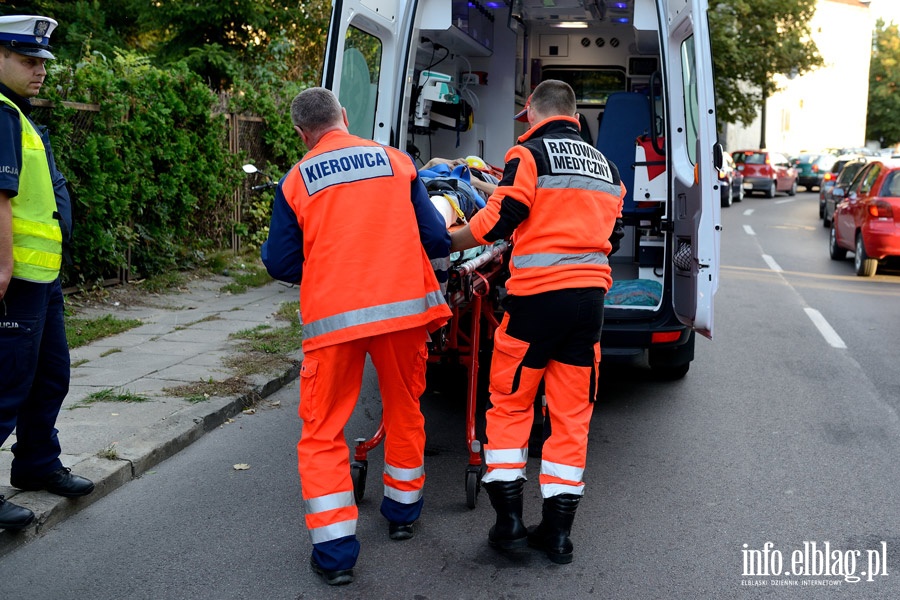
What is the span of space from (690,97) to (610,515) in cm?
269

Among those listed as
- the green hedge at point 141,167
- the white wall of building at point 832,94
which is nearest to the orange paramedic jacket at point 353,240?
the green hedge at point 141,167

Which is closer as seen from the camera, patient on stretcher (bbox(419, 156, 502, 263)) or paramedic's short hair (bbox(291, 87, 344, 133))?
paramedic's short hair (bbox(291, 87, 344, 133))

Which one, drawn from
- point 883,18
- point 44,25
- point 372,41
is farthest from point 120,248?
point 883,18

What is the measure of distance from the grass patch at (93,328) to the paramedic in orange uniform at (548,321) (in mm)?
4486

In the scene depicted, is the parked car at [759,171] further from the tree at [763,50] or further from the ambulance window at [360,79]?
the ambulance window at [360,79]

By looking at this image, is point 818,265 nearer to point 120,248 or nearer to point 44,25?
point 120,248

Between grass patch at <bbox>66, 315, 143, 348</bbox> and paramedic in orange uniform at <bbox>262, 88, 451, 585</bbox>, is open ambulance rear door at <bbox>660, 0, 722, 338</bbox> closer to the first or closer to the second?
paramedic in orange uniform at <bbox>262, 88, 451, 585</bbox>

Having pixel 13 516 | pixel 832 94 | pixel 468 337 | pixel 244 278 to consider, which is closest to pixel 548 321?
pixel 468 337

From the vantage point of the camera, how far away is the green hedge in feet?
28.7

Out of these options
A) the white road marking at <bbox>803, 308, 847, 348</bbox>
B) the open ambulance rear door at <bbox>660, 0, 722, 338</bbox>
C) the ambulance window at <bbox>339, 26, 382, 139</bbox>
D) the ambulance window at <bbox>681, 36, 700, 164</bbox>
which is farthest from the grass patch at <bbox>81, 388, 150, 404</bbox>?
the white road marking at <bbox>803, 308, 847, 348</bbox>

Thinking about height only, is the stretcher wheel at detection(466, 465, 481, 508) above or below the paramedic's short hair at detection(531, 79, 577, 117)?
below

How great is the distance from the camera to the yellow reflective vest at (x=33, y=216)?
395cm

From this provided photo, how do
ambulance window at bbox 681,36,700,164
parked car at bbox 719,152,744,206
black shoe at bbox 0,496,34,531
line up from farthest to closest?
parked car at bbox 719,152,744,206 → ambulance window at bbox 681,36,700,164 → black shoe at bbox 0,496,34,531

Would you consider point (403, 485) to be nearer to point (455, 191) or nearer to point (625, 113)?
point (455, 191)
